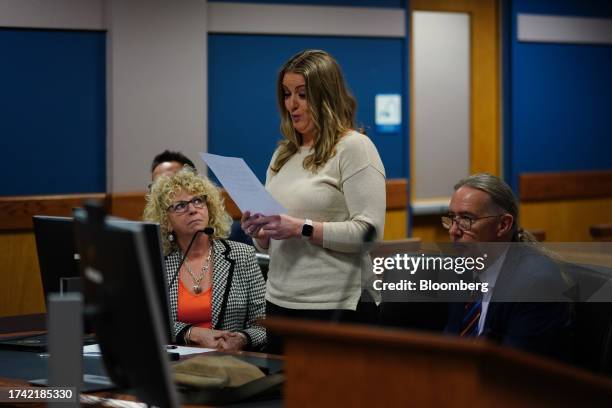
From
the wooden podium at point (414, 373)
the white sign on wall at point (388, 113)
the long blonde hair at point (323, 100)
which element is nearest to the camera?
the wooden podium at point (414, 373)

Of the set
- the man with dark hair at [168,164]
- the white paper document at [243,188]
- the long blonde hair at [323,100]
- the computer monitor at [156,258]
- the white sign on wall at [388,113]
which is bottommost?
the computer monitor at [156,258]

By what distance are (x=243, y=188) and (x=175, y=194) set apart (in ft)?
2.43

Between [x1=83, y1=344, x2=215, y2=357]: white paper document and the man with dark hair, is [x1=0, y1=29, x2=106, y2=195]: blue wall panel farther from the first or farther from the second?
[x1=83, y1=344, x2=215, y2=357]: white paper document

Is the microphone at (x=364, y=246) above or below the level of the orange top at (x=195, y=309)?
above

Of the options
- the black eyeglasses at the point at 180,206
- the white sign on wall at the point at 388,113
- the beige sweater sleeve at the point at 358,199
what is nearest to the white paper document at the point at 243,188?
the beige sweater sleeve at the point at 358,199

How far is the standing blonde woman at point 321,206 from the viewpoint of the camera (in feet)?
9.25

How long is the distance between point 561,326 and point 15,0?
3894 millimetres

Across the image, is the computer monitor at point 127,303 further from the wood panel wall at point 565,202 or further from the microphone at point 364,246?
the wood panel wall at point 565,202

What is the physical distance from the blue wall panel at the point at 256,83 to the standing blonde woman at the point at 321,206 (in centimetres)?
280

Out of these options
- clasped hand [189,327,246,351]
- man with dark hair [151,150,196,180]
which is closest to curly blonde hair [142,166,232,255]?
clasped hand [189,327,246,351]

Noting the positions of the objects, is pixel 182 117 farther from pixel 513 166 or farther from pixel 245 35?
pixel 513 166

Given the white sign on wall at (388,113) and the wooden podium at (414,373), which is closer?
the wooden podium at (414,373)

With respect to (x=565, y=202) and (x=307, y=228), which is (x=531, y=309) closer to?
(x=307, y=228)

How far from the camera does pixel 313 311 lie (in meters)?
2.87
